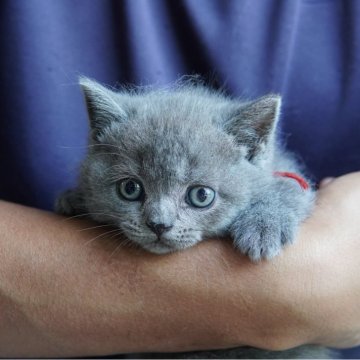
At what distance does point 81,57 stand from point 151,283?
785mm

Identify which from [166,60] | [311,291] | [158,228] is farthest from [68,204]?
[311,291]

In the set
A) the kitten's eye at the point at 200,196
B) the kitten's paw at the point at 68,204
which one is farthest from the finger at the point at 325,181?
the kitten's paw at the point at 68,204

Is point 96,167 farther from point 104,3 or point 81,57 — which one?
point 104,3

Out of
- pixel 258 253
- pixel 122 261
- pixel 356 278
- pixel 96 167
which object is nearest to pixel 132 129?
pixel 96 167

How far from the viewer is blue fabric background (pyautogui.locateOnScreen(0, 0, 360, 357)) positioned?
1.55m

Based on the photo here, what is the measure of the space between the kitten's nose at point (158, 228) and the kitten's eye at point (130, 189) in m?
0.10

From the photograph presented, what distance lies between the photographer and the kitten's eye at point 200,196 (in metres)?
1.27

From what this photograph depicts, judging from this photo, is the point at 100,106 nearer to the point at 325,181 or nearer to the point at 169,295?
the point at 169,295

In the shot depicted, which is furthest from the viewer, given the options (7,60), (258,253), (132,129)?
(7,60)

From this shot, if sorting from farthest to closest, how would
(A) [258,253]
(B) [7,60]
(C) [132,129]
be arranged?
(B) [7,60]
(C) [132,129]
(A) [258,253]

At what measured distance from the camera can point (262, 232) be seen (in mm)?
1226

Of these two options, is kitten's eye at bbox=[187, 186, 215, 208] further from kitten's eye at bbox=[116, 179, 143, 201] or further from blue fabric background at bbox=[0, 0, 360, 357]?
blue fabric background at bbox=[0, 0, 360, 357]

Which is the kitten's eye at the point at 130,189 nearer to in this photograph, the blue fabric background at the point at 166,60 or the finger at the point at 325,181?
the blue fabric background at the point at 166,60

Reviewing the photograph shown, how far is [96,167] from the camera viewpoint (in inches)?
53.8
